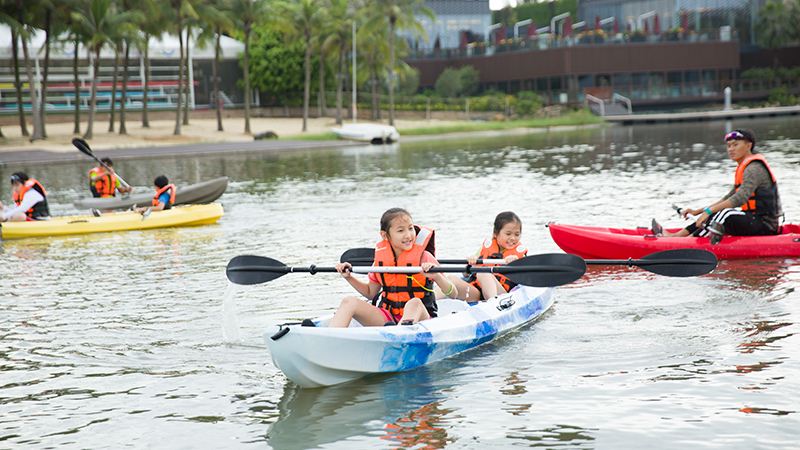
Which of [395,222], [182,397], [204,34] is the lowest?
[182,397]

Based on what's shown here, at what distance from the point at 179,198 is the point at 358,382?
44.6 feet

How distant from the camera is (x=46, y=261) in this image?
16578 mm

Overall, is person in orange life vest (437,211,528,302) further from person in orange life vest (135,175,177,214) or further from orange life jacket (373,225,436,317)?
person in orange life vest (135,175,177,214)

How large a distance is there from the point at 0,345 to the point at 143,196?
10.8m

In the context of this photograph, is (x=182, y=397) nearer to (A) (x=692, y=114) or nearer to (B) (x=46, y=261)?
(B) (x=46, y=261)

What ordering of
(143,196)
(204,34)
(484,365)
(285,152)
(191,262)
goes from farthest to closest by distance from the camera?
(204,34) → (285,152) → (143,196) → (191,262) → (484,365)

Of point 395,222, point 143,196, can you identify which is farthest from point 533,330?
point 143,196

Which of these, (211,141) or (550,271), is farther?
(211,141)

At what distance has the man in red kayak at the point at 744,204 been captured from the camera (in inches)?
516

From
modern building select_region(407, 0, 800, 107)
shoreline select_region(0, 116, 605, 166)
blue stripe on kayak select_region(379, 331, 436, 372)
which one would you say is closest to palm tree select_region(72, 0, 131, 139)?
shoreline select_region(0, 116, 605, 166)

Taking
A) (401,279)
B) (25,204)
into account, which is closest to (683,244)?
(401,279)

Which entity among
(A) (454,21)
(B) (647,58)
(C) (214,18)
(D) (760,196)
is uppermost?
(A) (454,21)

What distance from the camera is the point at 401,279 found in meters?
9.29

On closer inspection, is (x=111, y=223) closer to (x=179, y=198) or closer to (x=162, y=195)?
(x=162, y=195)
